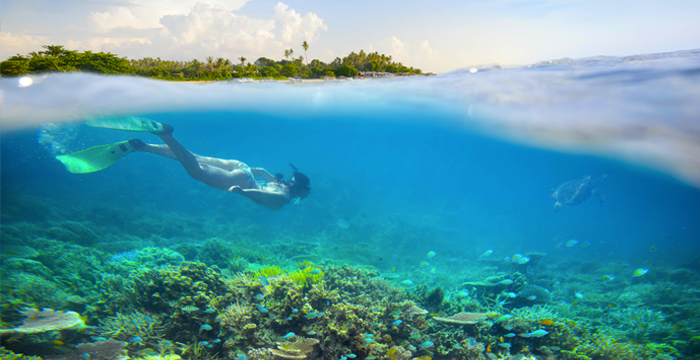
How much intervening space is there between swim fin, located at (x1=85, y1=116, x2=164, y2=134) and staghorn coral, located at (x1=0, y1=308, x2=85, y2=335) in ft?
16.6

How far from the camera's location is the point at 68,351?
12.9 ft

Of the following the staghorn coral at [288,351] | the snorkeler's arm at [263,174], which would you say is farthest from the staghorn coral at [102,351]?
the snorkeler's arm at [263,174]

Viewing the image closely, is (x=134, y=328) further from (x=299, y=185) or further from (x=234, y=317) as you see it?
(x=299, y=185)

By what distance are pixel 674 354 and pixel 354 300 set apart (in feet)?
18.7

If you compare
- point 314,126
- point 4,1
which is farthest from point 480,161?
point 4,1

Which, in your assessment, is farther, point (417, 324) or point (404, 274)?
point (404, 274)

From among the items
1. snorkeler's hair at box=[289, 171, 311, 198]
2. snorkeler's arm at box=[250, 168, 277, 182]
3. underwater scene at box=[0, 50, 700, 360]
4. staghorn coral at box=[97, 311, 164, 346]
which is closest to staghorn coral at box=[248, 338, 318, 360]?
underwater scene at box=[0, 50, 700, 360]

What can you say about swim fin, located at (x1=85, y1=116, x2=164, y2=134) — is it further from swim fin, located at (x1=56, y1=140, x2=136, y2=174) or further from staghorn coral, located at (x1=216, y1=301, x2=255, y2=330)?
staghorn coral, located at (x1=216, y1=301, x2=255, y2=330)

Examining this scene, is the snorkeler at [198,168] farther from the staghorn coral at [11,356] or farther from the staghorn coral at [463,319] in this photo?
the staghorn coral at [463,319]

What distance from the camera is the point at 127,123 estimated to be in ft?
29.3

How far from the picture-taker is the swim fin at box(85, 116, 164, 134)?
817 centimetres

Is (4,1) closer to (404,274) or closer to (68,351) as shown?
(68,351)

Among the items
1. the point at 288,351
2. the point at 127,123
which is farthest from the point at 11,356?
the point at 127,123

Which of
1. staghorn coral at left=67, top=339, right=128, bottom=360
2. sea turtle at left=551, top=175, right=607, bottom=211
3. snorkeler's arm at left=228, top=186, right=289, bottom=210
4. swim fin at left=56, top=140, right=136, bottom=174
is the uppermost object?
swim fin at left=56, top=140, right=136, bottom=174
